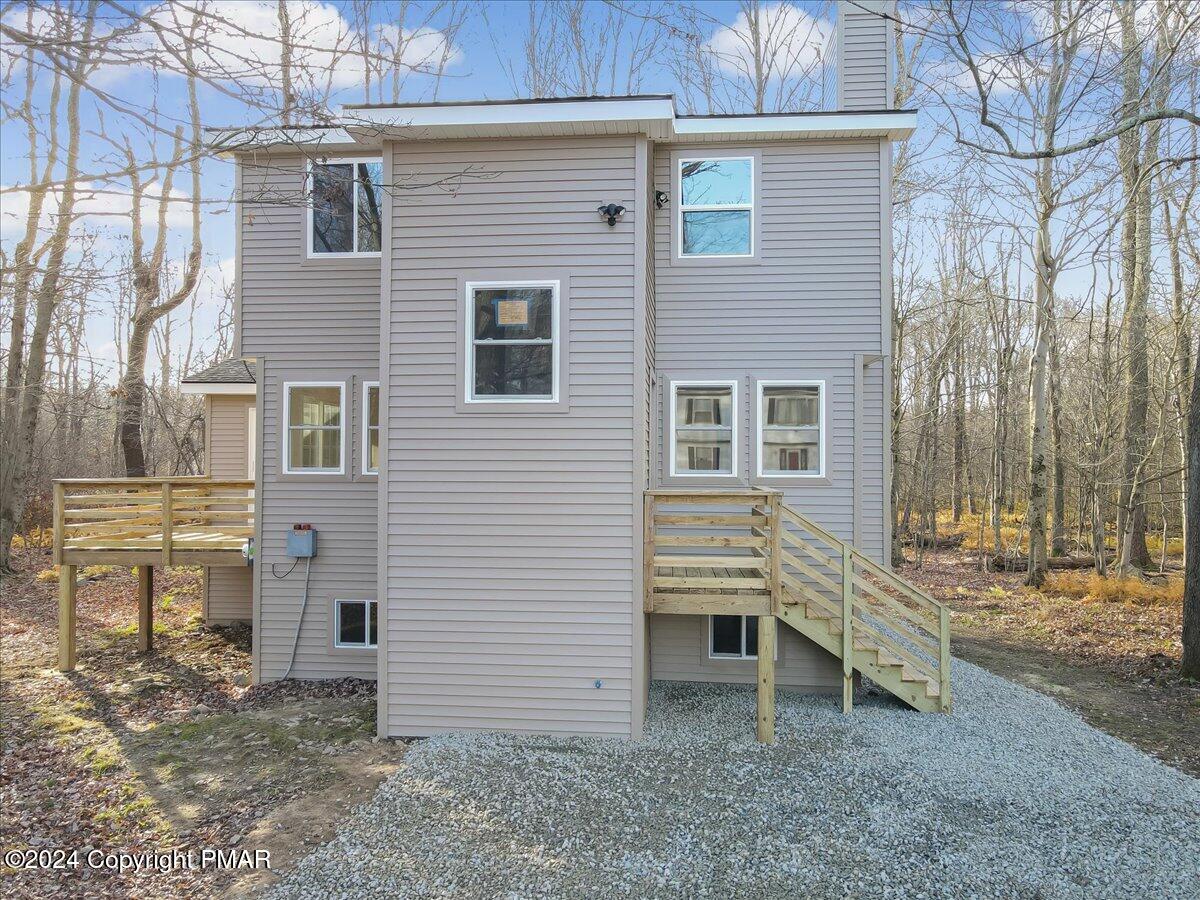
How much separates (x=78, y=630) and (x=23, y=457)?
20.1 ft

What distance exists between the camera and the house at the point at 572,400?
18.6 feet

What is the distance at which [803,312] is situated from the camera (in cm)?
698

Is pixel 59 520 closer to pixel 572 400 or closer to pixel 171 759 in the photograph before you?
pixel 171 759

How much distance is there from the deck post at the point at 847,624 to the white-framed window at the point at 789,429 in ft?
3.83

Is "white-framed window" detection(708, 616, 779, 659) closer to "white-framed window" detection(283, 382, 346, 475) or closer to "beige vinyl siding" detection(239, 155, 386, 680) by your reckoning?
"beige vinyl siding" detection(239, 155, 386, 680)

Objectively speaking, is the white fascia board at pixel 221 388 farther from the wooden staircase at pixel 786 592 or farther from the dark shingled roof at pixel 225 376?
the wooden staircase at pixel 786 592

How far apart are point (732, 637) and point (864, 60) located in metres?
6.88

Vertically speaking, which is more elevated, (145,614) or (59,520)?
(59,520)

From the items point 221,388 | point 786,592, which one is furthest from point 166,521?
point 786,592

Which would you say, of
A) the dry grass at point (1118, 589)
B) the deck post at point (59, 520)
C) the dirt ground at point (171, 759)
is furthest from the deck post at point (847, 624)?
the deck post at point (59, 520)

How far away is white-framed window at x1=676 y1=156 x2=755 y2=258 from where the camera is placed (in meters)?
7.06

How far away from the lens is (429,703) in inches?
226

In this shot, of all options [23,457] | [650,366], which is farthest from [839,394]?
[23,457]

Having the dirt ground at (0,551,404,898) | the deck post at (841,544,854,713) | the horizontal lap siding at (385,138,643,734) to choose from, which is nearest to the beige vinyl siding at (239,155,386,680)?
the dirt ground at (0,551,404,898)
